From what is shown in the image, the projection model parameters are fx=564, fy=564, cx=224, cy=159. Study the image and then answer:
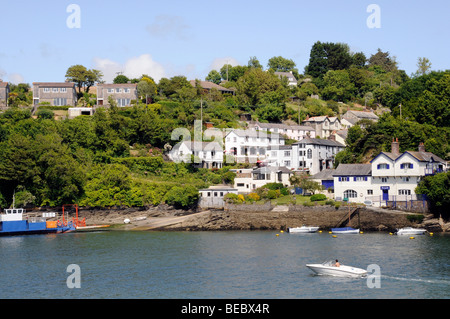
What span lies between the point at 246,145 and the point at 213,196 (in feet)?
78.0

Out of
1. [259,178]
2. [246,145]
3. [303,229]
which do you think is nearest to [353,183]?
[303,229]

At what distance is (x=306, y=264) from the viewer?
49719 mm

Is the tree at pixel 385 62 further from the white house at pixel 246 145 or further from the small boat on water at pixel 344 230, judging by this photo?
the small boat on water at pixel 344 230

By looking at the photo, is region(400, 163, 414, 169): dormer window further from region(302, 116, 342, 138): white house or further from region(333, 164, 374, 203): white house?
region(302, 116, 342, 138): white house

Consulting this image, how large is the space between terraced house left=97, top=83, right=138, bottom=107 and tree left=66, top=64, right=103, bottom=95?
12.1 metres

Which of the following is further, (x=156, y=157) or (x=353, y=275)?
(x=156, y=157)

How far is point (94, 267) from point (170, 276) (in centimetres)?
839

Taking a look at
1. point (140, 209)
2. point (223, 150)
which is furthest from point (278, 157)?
point (140, 209)

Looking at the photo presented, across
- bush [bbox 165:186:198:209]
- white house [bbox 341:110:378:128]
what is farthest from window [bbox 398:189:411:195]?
white house [bbox 341:110:378:128]

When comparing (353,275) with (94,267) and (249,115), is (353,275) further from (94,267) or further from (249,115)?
(249,115)

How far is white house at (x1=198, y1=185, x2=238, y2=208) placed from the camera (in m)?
85.2

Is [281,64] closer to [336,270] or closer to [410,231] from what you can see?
[410,231]

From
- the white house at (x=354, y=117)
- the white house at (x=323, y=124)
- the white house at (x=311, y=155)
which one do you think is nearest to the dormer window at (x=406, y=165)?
the white house at (x=311, y=155)
